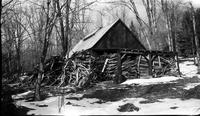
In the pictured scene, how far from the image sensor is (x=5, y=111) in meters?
6.11

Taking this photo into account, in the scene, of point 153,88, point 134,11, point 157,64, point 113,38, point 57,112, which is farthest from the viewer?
point 134,11

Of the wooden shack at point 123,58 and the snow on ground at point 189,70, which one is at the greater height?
the wooden shack at point 123,58

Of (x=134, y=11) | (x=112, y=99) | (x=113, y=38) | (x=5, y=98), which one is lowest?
(x=112, y=99)

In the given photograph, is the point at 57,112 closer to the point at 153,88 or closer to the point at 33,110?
the point at 33,110

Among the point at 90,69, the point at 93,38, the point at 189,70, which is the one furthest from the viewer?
the point at 189,70

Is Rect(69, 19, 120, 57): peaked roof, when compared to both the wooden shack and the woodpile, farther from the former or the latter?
the woodpile

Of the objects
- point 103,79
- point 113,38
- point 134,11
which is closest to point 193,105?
point 103,79

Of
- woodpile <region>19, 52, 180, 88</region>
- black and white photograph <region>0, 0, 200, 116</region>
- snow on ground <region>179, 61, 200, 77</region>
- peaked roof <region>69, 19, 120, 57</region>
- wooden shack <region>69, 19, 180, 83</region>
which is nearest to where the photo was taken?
black and white photograph <region>0, 0, 200, 116</region>

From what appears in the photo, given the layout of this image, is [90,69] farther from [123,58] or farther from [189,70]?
[189,70]

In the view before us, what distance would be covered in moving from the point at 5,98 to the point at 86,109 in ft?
8.76

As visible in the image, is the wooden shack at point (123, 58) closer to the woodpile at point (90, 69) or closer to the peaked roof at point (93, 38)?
the woodpile at point (90, 69)

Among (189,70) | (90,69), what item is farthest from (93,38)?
(189,70)

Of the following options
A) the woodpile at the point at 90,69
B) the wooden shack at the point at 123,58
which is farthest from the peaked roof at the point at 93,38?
the woodpile at the point at 90,69

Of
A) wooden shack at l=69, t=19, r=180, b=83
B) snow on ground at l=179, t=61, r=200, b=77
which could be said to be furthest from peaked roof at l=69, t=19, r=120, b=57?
snow on ground at l=179, t=61, r=200, b=77
